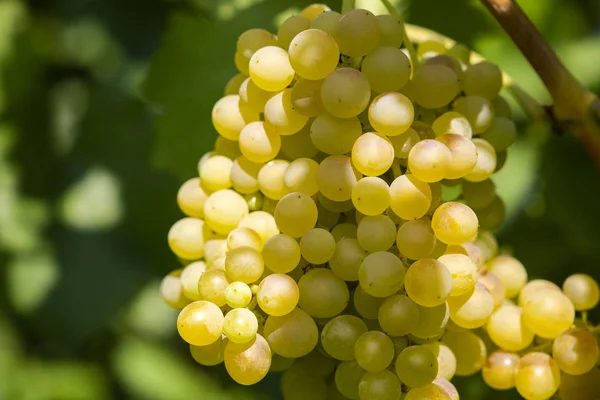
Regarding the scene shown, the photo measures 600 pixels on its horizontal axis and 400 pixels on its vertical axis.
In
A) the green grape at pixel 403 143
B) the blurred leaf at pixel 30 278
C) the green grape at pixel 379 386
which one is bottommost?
the blurred leaf at pixel 30 278

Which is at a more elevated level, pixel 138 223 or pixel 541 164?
pixel 541 164

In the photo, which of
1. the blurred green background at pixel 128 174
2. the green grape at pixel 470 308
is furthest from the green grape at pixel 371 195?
the blurred green background at pixel 128 174

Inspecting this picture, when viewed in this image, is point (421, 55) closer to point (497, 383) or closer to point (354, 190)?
point (354, 190)

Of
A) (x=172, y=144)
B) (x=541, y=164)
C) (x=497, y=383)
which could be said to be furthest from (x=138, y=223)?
(x=497, y=383)

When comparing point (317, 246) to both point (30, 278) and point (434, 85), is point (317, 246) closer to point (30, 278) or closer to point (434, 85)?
point (434, 85)

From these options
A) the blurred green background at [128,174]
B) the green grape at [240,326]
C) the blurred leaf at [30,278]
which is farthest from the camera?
the blurred leaf at [30,278]

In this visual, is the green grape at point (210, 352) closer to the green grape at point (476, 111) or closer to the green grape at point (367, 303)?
the green grape at point (367, 303)

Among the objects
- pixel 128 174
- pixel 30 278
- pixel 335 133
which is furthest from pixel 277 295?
pixel 30 278
